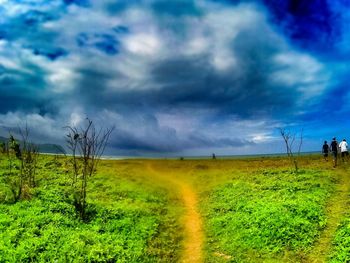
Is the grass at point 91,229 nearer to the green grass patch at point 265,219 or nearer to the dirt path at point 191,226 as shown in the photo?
the dirt path at point 191,226

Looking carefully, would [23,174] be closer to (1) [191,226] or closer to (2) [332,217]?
(1) [191,226]

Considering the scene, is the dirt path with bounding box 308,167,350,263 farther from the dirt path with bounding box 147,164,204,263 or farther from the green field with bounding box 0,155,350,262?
the dirt path with bounding box 147,164,204,263

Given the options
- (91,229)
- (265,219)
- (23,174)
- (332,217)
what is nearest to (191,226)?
(265,219)

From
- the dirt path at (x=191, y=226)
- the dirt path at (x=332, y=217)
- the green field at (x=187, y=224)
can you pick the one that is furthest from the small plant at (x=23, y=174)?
the dirt path at (x=332, y=217)

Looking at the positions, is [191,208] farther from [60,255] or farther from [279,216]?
[60,255]

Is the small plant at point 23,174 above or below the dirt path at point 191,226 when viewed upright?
above

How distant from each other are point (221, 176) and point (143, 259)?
2714 cm

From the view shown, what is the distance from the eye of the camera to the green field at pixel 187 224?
19000 mm

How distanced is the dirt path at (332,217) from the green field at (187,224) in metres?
0.05

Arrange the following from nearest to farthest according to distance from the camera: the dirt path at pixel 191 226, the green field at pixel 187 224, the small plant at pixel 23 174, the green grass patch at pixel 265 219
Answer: the green field at pixel 187 224, the green grass patch at pixel 265 219, the dirt path at pixel 191 226, the small plant at pixel 23 174

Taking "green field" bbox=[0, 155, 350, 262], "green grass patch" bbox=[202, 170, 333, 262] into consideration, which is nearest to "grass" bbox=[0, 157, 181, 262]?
"green field" bbox=[0, 155, 350, 262]

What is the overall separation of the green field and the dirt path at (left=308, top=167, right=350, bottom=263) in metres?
0.05

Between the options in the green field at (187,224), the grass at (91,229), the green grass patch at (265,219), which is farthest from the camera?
the green grass patch at (265,219)

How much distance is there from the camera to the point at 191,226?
1015 inches
